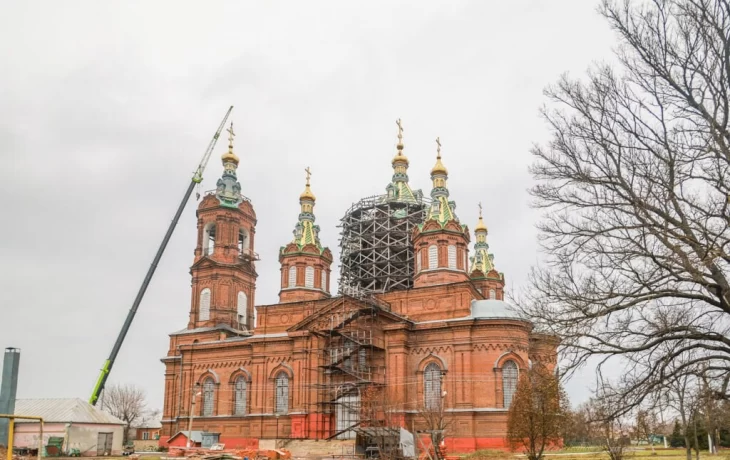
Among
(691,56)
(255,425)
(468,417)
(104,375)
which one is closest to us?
(691,56)

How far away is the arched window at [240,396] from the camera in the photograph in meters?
46.8

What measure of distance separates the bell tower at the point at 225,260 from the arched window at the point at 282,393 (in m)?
8.23

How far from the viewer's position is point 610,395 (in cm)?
1267

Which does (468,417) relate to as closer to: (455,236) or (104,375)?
(455,236)

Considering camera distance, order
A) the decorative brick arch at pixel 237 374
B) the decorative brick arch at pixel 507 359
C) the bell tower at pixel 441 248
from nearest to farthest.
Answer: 1. the decorative brick arch at pixel 507 359
2. the bell tower at pixel 441 248
3. the decorative brick arch at pixel 237 374

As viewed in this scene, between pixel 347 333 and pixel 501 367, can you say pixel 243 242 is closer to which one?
pixel 347 333

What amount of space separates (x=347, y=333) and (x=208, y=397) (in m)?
12.7

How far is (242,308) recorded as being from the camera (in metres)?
53.9

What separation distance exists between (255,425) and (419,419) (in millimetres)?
11643

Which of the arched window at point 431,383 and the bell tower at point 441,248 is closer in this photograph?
the arched window at point 431,383

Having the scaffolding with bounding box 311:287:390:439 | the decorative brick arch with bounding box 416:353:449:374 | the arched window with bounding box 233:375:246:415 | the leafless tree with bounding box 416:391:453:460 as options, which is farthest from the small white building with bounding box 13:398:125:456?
the leafless tree with bounding box 416:391:453:460

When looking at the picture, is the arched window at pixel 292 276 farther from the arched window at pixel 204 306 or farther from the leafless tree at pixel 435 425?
the leafless tree at pixel 435 425

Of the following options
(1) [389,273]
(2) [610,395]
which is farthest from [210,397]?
(2) [610,395]

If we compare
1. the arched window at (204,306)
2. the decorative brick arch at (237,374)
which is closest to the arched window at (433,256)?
the decorative brick arch at (237,374)
